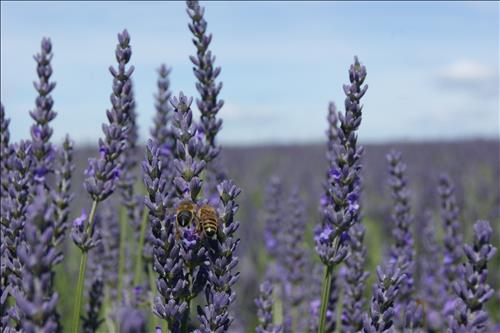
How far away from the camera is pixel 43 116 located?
2758mm

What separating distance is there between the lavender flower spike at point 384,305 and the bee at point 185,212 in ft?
1.81

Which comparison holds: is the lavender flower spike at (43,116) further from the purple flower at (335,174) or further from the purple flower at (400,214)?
the purple flower at (400,214)

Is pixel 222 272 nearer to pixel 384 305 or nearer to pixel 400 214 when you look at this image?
pixel 384 305

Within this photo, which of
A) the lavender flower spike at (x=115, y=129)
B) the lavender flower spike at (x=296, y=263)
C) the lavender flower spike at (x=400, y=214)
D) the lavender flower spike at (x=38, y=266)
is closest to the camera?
the lavender flower spike at (x=38, y=266)

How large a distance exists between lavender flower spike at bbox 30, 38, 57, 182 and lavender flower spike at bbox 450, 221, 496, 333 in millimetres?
1475

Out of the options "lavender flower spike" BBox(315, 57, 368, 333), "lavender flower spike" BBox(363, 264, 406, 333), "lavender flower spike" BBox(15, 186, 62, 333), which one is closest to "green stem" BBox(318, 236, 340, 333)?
"lavender flower spike" BBox(315, 57, 368, 333)

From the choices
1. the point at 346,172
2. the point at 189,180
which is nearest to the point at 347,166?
the point at 346,172

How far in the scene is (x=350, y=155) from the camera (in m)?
2.21

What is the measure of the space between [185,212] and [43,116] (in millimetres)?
936

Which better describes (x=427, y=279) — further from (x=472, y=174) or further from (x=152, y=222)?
(x=472, y=174)

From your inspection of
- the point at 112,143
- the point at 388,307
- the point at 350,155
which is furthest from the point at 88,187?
the point at 388,307

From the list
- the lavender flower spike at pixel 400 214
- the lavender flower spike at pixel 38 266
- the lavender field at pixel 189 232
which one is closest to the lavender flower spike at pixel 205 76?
the lavender field at pixel 189 232

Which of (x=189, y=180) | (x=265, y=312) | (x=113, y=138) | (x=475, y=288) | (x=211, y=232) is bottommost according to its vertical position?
(x=265, y=312)

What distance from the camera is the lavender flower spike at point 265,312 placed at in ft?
8.14
